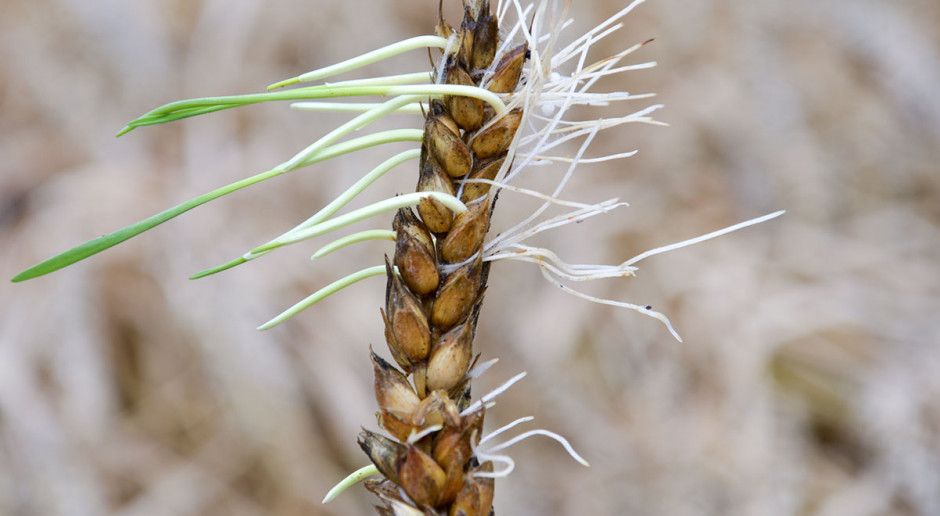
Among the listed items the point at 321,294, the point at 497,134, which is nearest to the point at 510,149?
the point at 497,134

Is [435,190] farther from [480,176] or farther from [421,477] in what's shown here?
[421,477]

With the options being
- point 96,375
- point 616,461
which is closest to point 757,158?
point 616,461

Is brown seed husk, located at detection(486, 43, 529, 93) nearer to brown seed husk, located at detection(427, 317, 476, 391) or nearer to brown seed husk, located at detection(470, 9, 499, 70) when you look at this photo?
brown seed husk, located at detection(470, 9, 499, 70)

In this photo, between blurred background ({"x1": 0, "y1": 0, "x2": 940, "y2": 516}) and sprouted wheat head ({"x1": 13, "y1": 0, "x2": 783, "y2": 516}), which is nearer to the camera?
sprouted wheat head ({"x1": 13, "y1": 0, "x2": 783, "y2": 516})

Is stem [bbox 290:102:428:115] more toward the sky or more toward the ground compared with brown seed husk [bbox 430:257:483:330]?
more toward the sky

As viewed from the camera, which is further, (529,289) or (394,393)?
(529,289)

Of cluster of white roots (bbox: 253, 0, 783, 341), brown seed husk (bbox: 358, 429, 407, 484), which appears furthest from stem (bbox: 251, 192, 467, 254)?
brown seed husk (bbox: 358, 429, 407, 484)

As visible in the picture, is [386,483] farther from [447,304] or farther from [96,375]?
[96,375]
